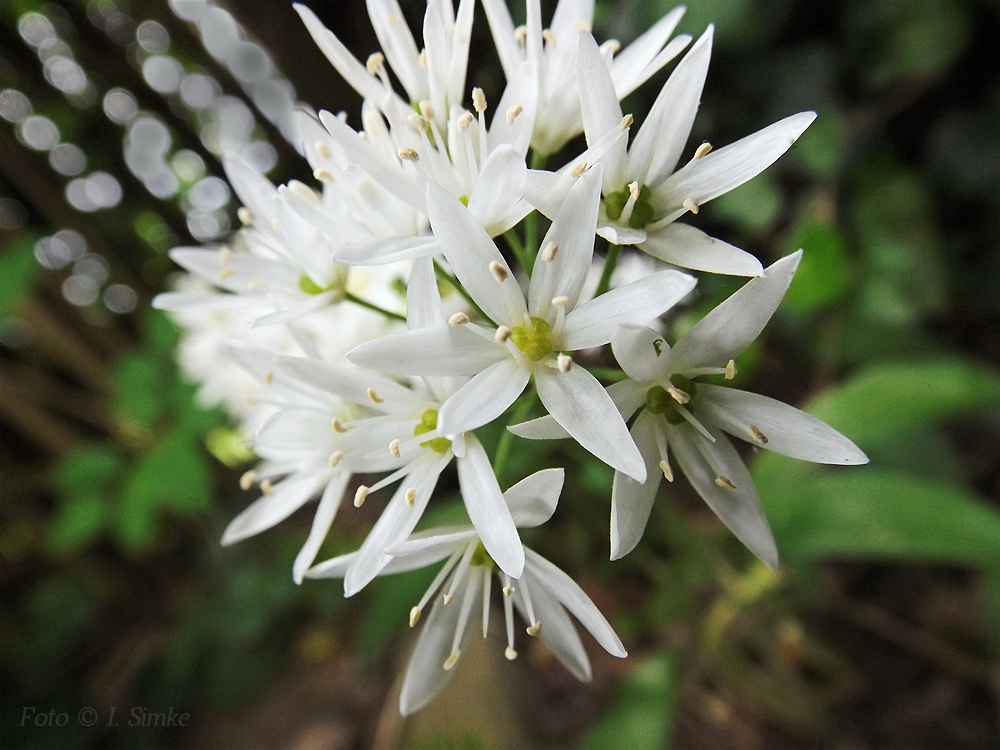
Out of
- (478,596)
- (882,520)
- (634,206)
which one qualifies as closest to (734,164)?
(634,206)

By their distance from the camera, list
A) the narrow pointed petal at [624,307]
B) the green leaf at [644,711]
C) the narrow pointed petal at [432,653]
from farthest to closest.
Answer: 1. the green leaf at [644,711]
2. the narrow pointed petal at [432,653]
3. the narrow pointed petal at [624,307]

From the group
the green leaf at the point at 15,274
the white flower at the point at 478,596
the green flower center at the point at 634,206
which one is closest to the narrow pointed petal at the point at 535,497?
the white flower at the point at 478,596

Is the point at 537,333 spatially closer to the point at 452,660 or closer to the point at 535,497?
the point at 535,497

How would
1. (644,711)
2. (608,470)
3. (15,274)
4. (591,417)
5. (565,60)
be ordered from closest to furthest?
(591,417)
(565,60)
(608,470)
(644,711)
(15,274)

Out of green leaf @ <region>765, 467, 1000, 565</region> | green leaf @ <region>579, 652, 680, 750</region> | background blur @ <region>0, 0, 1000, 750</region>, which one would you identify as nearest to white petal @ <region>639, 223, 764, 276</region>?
background blur @ <region>0, 0, 1000, 750</region>

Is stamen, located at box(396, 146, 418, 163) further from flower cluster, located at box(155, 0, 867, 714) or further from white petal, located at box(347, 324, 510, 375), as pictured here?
white petal, located at box(347, 324, 510, 375)

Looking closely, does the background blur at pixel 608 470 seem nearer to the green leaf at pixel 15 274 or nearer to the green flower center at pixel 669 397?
the green leaf at pixel 15 274

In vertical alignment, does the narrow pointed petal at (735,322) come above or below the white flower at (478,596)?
above
